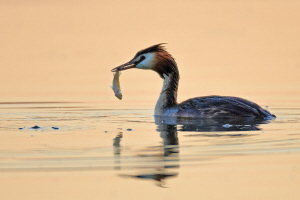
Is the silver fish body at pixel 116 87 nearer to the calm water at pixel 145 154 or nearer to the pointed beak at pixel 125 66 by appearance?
the pointed beak at pixel 125 66

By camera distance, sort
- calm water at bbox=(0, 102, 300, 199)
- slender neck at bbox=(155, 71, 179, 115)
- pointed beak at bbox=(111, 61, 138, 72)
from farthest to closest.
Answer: pointed beak at bbox=(111, 61, 138, 72) → slender neck at bbox=(155, 71, 179, 115) → calm water at bbox=(0, 102, 300, 199)

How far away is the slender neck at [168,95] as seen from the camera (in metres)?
15.8

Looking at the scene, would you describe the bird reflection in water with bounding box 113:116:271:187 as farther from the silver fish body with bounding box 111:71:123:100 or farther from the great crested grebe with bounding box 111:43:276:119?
the silver fish body with bounding box 111:71:123:100

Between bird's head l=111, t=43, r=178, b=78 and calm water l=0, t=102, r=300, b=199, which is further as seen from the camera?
bird's head l=111, t=43, r=178, b=78

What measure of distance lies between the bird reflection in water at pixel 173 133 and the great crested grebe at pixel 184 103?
0.15 metres

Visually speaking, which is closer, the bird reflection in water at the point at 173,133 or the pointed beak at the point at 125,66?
the bird reflection in water at the point at 173,133

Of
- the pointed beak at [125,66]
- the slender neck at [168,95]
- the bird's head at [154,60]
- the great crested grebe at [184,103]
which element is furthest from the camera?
the bird's head at [154,60]

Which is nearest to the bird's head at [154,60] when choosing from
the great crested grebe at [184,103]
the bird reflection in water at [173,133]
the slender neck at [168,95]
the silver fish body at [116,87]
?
the great crested grebe at [184,103]

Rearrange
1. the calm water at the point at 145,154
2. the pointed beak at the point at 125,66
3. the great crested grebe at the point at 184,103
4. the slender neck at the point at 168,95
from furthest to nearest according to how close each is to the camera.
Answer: the pointed beak at the point at 125,66 → the slender neck at the point at 168,95 → the great crested grebe at the point at 184,103 → the calm water at the point at 145,154

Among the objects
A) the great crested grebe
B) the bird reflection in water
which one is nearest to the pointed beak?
the great crested grebe

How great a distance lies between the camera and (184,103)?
1520 centimetres

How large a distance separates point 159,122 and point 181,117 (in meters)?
0.66

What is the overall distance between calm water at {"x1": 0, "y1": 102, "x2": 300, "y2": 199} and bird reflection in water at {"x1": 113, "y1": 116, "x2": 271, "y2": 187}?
0.01 meters

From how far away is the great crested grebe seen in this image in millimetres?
14641
